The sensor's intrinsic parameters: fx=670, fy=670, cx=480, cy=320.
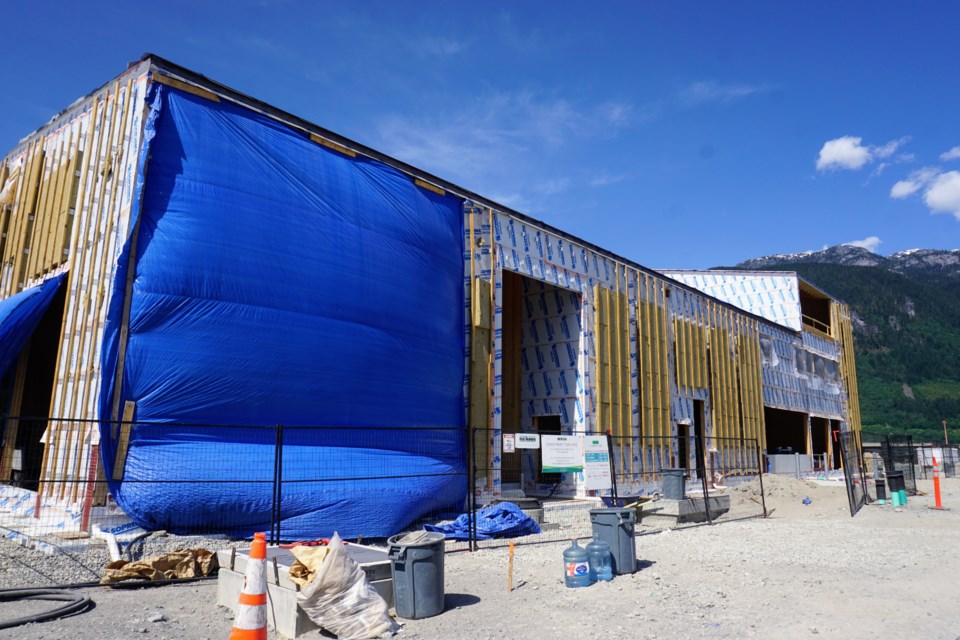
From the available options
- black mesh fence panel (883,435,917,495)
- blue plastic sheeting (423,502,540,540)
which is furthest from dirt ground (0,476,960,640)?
black mesh fence panel (883,435,917,495)

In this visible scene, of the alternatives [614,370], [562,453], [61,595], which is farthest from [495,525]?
[614,370]

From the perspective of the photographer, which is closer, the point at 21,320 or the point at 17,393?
the point at 21,320

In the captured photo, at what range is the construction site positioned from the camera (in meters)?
8.77

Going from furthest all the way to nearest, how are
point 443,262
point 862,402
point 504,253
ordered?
1. point 862,402
2. point 504,253
3. point 443,262

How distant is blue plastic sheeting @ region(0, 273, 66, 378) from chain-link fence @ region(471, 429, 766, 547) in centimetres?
869

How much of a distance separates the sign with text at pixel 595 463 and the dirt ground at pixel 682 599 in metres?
1.90

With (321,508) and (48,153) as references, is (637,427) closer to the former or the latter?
(321,508)

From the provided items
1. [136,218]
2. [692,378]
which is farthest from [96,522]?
[692,378]

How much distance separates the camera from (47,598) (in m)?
7.61

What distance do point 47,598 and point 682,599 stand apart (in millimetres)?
7268

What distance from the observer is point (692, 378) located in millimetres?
26844

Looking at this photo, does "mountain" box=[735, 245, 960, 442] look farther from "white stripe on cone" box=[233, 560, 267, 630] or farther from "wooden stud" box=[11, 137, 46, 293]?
"white stripe on cone" box=[233, 560, 267, 630]

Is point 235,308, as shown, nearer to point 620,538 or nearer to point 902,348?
point 620,538

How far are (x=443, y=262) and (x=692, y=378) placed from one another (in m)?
14.3
